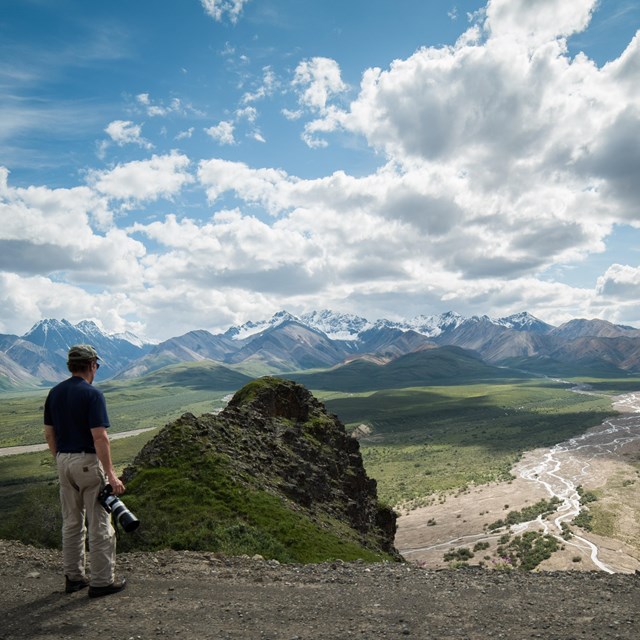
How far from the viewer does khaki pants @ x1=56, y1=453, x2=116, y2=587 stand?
1048 cm

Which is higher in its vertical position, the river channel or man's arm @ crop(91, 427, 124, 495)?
man's arm @ crop(91, 427, 124, 495)

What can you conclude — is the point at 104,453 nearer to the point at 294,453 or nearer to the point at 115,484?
the point at 115,484

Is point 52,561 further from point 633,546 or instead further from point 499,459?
point 499,459

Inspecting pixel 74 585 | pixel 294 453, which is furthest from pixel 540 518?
pixel 74 585

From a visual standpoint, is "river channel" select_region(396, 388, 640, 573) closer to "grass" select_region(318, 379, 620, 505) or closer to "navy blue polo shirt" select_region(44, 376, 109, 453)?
A: "grass" select_region(318, 379, 620, 505)

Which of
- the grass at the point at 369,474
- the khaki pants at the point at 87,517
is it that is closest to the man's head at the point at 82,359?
the khaki pants at the point at 87,517

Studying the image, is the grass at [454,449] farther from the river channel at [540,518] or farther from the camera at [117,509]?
the camera at [117,509]

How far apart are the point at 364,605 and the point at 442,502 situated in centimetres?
7674

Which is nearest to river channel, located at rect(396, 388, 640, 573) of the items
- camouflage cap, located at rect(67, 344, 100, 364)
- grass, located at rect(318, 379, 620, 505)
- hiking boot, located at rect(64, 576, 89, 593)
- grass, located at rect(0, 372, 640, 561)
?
grass, located at rect(0, 372, 640, 561)

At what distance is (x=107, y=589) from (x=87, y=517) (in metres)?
1.65

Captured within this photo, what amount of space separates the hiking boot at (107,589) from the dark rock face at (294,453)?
1608cm

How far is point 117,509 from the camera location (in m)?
10.0

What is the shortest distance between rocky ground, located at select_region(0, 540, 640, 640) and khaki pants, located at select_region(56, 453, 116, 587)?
609mm

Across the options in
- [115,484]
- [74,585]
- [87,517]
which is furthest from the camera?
[74,585]
